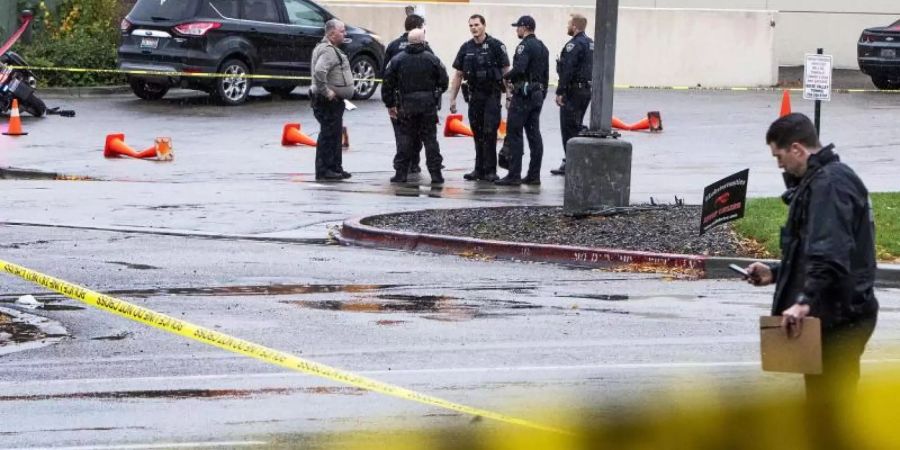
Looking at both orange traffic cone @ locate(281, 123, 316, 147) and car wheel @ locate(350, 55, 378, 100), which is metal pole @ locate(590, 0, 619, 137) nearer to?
orange traffic cone @ locate(281, 123, 316, 147)

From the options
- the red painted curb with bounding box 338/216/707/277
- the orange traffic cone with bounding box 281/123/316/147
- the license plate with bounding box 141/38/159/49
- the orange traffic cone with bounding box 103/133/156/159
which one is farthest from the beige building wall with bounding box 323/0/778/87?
the red painted curb with bounding box 338/216/707/277

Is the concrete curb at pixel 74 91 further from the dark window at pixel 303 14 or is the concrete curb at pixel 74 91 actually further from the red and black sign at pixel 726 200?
the red and black sign at pixel 726 200

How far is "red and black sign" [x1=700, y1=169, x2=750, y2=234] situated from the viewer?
10328 mm

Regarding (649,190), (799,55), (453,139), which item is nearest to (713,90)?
(799,55)

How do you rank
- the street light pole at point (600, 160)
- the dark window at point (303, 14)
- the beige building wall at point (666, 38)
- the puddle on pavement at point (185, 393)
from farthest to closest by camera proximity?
the beige building wall at point (666, 38)
the dark window at point (303, 14)
the street light pole at point (600, 160)
the puddle on pavement at point (185, 393)

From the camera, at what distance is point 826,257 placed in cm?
669

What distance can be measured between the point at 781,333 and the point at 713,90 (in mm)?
26923

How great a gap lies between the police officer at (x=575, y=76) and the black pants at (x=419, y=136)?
4.77 feet

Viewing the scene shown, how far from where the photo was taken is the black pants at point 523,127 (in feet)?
63.5

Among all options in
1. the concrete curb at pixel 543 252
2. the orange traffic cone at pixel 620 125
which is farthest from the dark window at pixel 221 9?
the concrete curb at pixel 543 252

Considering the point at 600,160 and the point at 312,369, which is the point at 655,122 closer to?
the point at 600,160

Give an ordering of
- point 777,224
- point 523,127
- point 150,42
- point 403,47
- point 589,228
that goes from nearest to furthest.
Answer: point 777,224 < point 589,228 < point 523,127 < point 403,47 < point 150,42

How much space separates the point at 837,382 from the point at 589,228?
27.6 ft

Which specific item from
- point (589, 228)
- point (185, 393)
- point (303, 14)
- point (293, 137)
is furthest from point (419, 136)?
point (185, 393)
